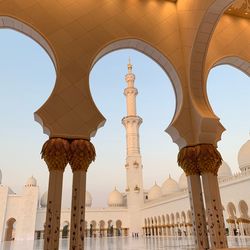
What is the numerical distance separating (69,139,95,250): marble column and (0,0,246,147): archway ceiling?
17cm

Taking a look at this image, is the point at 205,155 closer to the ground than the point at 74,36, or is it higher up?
closer to the ground

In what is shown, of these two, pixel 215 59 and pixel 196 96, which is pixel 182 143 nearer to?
pixel 196 96

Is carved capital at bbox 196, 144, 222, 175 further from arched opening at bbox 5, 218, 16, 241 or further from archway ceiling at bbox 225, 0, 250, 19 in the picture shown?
arched opening at bbox 5, 218, 16, 241

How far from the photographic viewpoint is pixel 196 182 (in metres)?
4.01

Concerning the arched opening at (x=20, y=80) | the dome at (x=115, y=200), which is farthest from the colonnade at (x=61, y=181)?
the dome at (x=115, y=200)

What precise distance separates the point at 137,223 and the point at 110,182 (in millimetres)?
6002

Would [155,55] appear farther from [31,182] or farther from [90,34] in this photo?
[31,182]

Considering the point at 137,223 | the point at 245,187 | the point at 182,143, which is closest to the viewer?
the point at 182,143

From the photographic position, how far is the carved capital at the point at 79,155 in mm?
3492

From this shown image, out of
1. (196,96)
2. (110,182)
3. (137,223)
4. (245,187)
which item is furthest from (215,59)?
(110,182)

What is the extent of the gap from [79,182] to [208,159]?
6.05 feet

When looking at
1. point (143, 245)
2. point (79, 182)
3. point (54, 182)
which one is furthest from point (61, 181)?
point (143, 245)

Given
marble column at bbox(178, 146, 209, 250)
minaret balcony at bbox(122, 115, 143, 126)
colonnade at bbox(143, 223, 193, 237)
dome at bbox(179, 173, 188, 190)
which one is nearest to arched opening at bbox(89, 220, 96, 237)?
colonnade at bbox(143, 223, 193, 237)

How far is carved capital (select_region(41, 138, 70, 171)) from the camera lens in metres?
3.42
